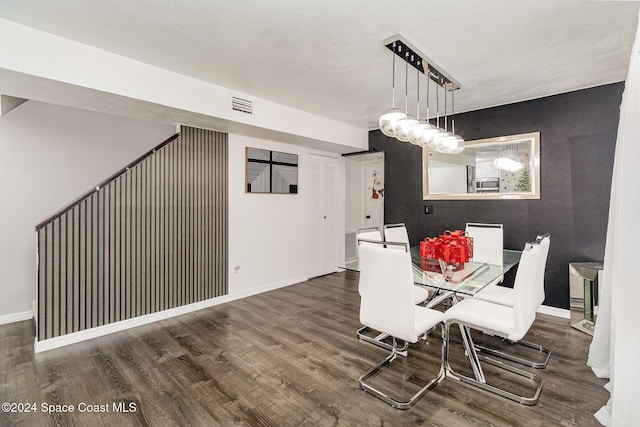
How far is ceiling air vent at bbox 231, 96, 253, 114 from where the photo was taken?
339 cm

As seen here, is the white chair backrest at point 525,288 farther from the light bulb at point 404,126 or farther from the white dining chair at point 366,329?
the light bulb at point 404,126

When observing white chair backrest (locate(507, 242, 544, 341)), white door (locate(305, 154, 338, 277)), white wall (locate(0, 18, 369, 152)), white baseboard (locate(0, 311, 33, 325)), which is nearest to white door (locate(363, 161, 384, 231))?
white door (locate(305, 154, 338, 277))

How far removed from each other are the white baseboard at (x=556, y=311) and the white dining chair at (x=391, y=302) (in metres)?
2.18

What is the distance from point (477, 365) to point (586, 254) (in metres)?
2.20

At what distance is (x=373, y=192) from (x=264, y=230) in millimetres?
2883

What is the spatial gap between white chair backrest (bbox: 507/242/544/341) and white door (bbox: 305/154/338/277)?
3426 mm

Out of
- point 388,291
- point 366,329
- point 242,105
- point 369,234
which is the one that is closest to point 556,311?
point 366,329

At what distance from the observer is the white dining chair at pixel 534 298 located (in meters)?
2.28

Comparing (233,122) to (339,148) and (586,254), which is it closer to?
(339,148)

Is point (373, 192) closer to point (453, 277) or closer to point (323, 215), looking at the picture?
point (323, 215)

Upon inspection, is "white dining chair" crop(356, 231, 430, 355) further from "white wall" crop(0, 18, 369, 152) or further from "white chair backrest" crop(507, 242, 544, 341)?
"white wall" crop(0, 18, 369, 152)

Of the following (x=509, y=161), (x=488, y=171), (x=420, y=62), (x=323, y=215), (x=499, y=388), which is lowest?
(x=499, y=388)

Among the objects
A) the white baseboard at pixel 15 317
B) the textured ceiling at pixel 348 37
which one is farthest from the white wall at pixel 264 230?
the white baseboard at pixel 15 317

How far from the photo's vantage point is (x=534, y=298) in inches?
88.0
